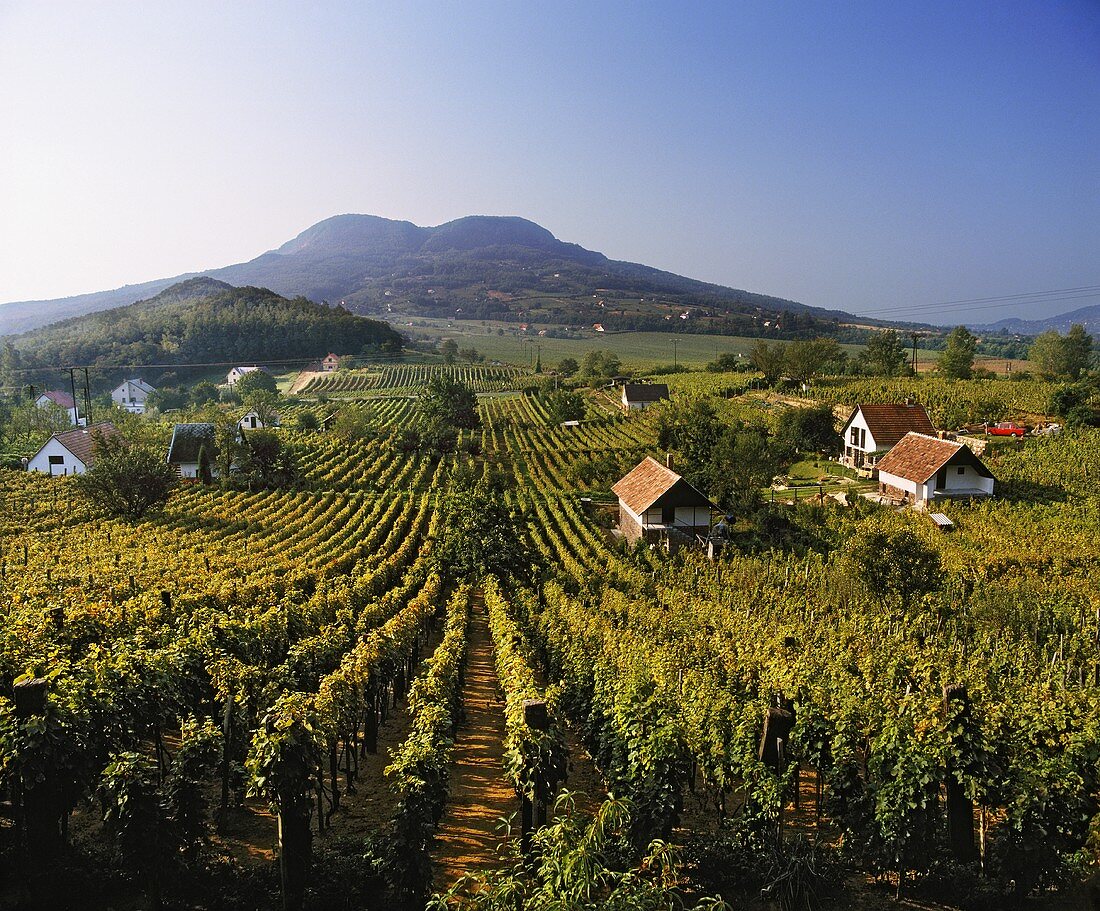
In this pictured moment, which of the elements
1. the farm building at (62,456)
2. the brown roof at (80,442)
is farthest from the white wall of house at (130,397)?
the farm building at (62,456)

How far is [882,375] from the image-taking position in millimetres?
73062

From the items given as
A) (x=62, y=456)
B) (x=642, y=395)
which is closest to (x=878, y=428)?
(x=642, y=395)

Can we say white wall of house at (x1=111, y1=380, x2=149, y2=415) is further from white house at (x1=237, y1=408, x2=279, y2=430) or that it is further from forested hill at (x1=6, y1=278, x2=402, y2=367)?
white house at (x1=237, y1=408, x2=279, y2=430)

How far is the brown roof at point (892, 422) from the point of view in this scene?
137ft

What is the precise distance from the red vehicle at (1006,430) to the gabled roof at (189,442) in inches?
1936

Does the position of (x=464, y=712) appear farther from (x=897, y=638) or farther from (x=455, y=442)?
(x=455, y=442)

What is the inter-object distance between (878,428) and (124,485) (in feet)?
132

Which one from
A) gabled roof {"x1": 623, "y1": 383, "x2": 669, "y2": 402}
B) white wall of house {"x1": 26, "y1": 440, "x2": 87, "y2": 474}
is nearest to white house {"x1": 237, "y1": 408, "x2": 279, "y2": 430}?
white wall of house {"x1": 26, "y1": 440, "x2": 87, "y2": 474}

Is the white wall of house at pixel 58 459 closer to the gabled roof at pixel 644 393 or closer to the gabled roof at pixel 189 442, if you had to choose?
the gabled roof at pixel 189 442

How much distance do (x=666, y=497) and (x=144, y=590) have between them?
2034 cm

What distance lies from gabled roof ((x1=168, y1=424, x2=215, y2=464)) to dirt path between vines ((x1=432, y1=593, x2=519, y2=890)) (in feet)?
124

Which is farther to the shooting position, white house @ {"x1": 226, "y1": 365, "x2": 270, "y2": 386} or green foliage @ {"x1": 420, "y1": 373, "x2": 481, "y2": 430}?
white house @ {"x1": 226, "y1": 365, "x2": 270, "y2": 386}

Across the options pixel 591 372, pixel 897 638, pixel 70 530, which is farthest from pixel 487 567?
pixel 591 372

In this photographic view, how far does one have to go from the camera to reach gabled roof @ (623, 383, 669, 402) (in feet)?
238
